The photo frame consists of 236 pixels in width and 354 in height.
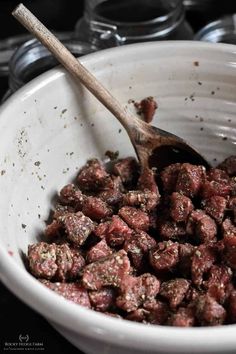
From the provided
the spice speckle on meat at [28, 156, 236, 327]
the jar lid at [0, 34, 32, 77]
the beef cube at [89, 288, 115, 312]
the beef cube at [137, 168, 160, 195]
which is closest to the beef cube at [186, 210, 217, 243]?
the spice speckle on meat at [28, 156, 236, 327]

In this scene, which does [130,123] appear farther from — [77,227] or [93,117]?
[77,227]

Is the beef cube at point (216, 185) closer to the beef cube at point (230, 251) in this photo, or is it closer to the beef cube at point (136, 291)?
the beef cube at point (230, 251)

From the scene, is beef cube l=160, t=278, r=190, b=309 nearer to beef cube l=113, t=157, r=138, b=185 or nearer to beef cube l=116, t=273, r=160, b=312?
beef cube l=116, t=273, r=160, b=312

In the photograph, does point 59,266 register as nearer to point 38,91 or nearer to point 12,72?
point 38,91

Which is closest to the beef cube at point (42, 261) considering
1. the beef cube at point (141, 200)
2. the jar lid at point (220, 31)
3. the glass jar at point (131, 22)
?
the beef cube at point (141, 200)

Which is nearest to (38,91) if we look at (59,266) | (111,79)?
(111,79)
